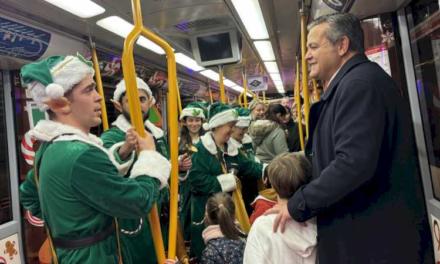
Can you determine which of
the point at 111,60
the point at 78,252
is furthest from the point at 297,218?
the point at 111,60

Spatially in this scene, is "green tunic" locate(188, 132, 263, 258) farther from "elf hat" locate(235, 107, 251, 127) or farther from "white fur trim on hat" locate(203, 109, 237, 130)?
"elf hat" locate(235, 107, 251, 127)

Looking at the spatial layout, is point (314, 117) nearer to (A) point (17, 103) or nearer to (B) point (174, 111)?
(B) point (174, 111)

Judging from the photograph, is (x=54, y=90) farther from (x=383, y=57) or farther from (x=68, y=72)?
(x=383, y=57)

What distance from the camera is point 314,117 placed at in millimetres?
1643

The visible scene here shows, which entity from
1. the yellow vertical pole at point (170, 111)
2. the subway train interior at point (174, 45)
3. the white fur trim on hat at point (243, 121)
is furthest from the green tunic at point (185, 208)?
the yellow vertical pole at point (170, 111)

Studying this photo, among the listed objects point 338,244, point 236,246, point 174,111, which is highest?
point 174,111

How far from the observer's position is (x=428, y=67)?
2.26 meters

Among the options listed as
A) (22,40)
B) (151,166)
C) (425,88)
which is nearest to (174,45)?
(22,40)

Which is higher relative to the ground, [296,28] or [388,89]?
[296,28]

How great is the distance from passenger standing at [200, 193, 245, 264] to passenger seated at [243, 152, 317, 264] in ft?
2.05

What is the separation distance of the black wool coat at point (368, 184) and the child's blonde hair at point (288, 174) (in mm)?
156

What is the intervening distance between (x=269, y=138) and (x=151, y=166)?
2.84 m

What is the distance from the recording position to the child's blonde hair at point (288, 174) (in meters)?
1.61

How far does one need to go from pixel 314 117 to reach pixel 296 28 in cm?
407
